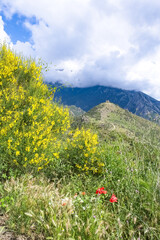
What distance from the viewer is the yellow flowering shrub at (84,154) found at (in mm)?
4837

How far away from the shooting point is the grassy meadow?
7.69ft

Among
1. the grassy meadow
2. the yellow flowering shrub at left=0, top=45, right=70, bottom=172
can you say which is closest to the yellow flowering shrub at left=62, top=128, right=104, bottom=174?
the grassy meadow

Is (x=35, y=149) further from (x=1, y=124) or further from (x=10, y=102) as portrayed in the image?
(x=10, y=102)

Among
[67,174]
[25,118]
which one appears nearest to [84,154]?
[67,174]

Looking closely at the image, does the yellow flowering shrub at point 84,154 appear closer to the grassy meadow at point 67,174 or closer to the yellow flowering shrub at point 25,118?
the grassy meadow at point 67,174

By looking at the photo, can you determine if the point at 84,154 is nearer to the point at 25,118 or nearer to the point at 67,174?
the point at 67,174

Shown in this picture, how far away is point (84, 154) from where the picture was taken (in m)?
4.89

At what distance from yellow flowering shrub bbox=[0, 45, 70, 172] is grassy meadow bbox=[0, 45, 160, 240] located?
0.08ft

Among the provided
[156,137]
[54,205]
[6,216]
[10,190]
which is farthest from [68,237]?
[156,137]

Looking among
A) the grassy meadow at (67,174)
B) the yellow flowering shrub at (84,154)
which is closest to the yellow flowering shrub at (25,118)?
the grassy meadow at (67,174)

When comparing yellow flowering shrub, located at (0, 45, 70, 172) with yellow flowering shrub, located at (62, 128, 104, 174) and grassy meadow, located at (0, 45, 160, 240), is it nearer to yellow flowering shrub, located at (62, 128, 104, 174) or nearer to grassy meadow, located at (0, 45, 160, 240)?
grassy meadow, located at (0, 45, 160, 240)

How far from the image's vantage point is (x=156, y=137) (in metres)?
3.69

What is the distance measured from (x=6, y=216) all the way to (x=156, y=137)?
3.30 m

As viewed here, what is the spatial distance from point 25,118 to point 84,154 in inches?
84.1
